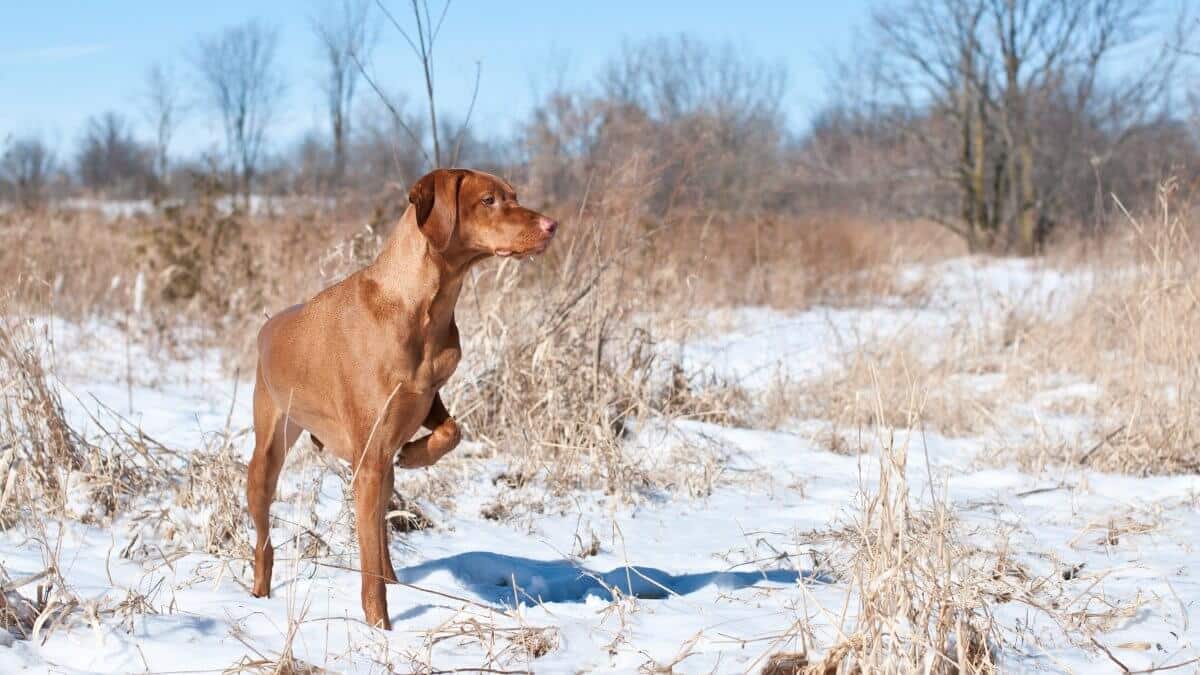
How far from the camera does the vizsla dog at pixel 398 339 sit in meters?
2.81

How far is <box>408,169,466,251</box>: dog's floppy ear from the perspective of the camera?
9.18 ft

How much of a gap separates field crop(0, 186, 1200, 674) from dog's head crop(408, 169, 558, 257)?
0.85 m

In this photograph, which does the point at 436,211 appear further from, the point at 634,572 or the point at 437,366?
the point at 634,572

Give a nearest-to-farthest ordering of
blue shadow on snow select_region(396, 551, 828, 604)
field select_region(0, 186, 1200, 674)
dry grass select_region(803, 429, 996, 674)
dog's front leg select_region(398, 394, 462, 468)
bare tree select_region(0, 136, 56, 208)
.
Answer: dry grass select_region(803, 429, 996, 674)
field select_region(0, 186, 1200, 674)
dog's front leg select_region(398, 394, 462, 468)
blue shadow on snow select_region(396, 551, 828, 604)
bare tree select_region(0, 136, 56, 208)

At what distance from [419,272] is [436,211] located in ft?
0.55

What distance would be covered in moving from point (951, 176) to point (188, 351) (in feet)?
55.2

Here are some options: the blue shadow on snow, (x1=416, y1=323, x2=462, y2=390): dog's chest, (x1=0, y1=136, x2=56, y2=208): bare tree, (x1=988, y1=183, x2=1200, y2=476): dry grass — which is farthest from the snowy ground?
(x1=0, y1=136, x2=56, y2=208): bare tree

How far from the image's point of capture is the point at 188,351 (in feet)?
27.8

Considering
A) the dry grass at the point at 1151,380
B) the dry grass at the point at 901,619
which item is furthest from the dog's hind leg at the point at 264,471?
the dry grass at the point at 1151,380

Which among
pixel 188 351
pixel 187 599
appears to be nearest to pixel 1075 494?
pixel 187 599

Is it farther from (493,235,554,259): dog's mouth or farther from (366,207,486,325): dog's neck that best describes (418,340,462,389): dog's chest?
(493,235,554,259): dog's mouth

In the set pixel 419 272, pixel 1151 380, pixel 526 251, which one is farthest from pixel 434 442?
pixel 1151 380

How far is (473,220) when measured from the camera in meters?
2.84

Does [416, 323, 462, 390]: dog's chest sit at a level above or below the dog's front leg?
above
